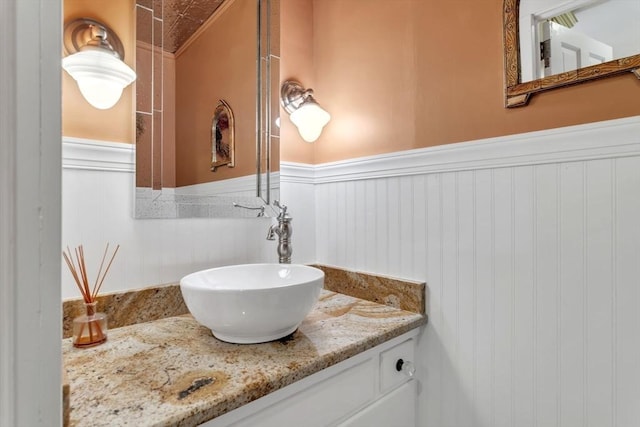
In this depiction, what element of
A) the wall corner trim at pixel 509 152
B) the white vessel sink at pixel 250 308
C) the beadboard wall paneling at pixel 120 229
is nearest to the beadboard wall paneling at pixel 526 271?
the wall corner trim at pixel 509 152

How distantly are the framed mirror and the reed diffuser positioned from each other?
197 millimetres

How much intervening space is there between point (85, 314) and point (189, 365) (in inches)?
14.7

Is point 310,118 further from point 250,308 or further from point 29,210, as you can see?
point 29,210

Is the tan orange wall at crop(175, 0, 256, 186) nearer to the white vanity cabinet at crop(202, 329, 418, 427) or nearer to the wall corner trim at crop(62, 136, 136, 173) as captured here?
the wall corner trim at crop(62, 136, 136, 173)

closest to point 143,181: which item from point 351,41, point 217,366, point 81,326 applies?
point 81,326

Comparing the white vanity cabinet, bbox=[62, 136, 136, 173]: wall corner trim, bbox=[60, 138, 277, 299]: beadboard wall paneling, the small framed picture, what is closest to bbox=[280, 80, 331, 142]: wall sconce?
the small framed picture

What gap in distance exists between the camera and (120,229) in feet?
3.21

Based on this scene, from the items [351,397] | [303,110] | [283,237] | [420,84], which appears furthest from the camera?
[303,110]

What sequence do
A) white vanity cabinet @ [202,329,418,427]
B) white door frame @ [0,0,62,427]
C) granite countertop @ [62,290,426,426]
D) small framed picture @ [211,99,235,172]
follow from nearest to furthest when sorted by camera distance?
white door frame @ [0,0,62,427] → granite countertop @ [62,290,426,426] → white vanity cabinet @ [202,329,418,427] → small framed picture @ [211,99,235,172]

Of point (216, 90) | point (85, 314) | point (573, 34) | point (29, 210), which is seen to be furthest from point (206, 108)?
point (573, 34)

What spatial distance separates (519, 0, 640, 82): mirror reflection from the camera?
735 millimetres

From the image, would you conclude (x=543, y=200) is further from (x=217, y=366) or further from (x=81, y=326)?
(x=81, y=326)

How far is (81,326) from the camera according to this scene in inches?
32.7

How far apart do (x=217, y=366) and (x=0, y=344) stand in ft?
1.31
